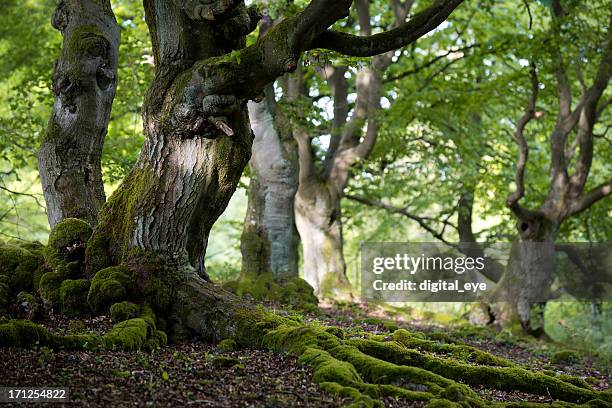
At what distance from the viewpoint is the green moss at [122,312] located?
24.1ft

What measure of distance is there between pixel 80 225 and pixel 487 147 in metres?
14.8

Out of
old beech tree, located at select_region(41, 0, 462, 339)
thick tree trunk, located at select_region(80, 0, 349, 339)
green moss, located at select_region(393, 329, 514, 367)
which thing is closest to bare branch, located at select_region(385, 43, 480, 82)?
old beech tree, located at select_region(41, 0, 462, 339)

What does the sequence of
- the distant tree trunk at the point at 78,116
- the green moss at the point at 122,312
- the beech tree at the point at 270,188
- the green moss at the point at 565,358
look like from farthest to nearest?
the beech tree at the point at 270,188 < the green moss at the point at 565,358 < the distant tree trunk at the point at 78,116 < the green moss at the point at 122,312

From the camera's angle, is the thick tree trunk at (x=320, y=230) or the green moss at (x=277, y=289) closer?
the green moss at (x=277, y=289)

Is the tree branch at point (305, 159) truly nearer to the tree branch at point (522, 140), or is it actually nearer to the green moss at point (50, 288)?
the tree branch at point (522, 140)

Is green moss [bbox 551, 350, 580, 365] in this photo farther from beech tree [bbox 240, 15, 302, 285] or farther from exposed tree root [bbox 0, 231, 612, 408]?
beech tree [bbox 240, 15, 302, 285]

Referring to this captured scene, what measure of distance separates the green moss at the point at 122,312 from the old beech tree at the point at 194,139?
0.84 ft

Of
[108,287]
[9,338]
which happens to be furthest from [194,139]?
[9,338]

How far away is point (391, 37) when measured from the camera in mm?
7301

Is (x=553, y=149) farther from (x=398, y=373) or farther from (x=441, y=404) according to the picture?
(x=441, y=404)

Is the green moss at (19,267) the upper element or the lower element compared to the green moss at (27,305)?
upper

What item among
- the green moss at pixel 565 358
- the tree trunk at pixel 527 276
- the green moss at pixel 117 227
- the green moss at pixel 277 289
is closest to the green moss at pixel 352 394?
the green moss at pixel 117 227

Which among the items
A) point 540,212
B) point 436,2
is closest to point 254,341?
point 436,2

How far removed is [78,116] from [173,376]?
4412 millimetres
